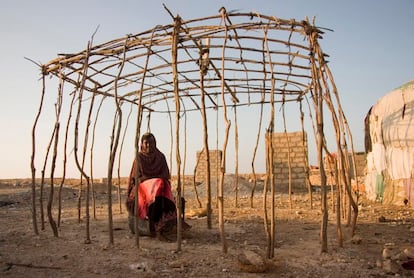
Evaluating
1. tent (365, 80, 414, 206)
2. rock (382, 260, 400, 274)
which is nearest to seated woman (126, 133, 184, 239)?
rock (382, 260, 400, 274)

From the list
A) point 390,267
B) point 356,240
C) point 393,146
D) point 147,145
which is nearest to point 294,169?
point 393,146

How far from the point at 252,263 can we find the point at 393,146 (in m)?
6.75

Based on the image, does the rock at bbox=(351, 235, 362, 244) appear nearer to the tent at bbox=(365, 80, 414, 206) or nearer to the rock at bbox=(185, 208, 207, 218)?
the rock at bbox=(185, 208, 207, 218)

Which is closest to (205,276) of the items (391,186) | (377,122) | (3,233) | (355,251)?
(355,251)

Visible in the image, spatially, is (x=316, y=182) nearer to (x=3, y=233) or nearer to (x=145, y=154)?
(x=145, y=154)

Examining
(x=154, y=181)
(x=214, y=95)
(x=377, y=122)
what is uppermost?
(x=214, y=95)

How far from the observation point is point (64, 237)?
5.68 metres

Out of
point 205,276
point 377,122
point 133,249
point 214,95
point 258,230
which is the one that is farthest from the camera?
point 377,122

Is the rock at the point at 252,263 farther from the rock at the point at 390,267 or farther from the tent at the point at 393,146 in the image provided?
the tent at the point at 393,146

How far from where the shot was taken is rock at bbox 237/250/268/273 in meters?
3.64

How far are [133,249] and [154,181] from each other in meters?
1.13

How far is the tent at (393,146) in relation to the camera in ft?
27.2

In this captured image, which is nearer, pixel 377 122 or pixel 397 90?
pixel 397 90

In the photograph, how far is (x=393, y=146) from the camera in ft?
29.3
